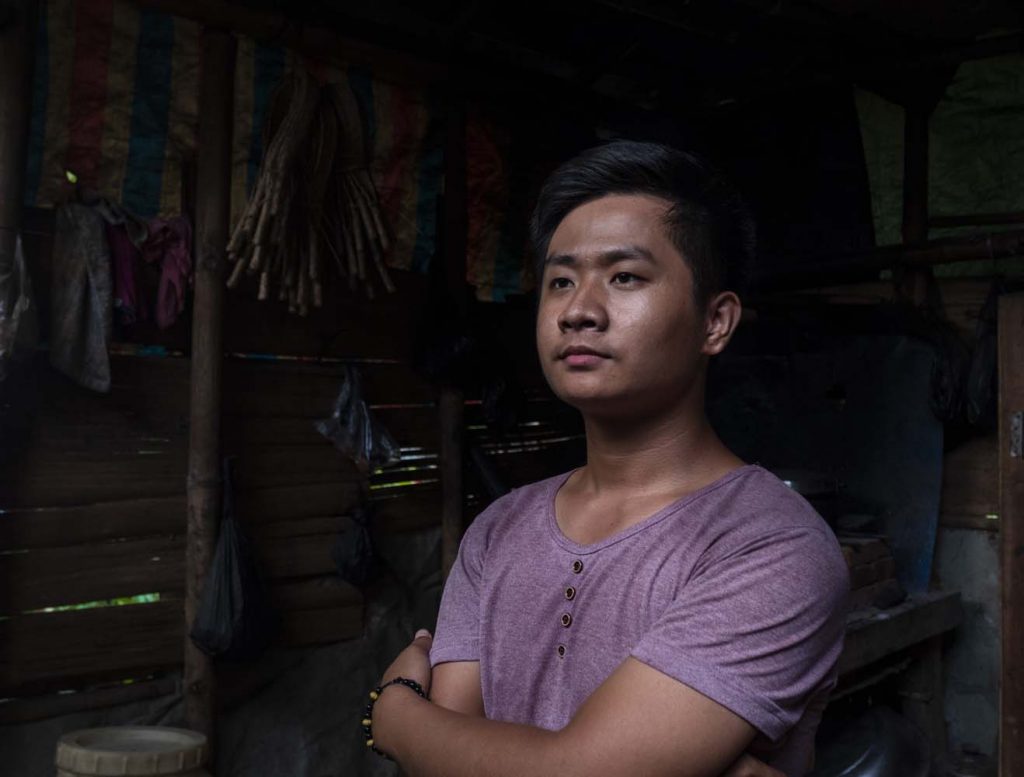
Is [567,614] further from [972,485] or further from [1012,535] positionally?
[972,485]

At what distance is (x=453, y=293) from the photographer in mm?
4656

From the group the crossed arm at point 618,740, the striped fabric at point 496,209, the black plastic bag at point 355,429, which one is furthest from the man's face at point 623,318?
the striped fabric at point 496,209

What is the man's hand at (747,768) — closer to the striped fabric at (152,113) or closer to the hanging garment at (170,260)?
the hanging garment at (170,260)

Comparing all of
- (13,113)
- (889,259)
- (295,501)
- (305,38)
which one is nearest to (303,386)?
(295,501)

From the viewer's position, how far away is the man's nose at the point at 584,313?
163 cm

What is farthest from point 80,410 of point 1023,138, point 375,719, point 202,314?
point 1023,138

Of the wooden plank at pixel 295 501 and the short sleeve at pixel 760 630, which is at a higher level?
the short sleeve at pixel 760 630

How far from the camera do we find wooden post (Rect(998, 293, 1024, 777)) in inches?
163

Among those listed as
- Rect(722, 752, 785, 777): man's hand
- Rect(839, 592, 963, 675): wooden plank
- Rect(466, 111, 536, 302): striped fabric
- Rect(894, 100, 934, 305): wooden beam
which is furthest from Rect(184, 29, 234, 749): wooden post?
Rect(894, 100, 934, 305): wooden beam

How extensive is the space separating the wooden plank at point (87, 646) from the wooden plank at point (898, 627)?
2.80 metres

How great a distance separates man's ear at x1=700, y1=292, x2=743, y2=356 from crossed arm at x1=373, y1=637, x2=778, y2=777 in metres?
0.63

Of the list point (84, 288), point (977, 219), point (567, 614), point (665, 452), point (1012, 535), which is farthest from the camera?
point (977, 219)

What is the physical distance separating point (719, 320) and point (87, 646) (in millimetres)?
2853

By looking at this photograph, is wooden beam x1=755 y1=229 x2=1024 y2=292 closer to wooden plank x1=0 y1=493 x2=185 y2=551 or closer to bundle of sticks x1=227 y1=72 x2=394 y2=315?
bundle of sticks x1=227 y1=72 x2=394 y2=315
